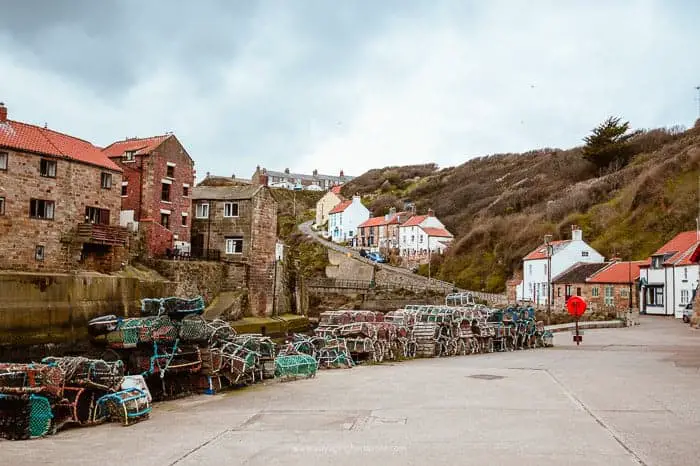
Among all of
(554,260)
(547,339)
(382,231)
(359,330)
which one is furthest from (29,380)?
(382,231)

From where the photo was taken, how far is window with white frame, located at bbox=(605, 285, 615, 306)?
166 feet

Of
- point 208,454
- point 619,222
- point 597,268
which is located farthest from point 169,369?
point 619,222

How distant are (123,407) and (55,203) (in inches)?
978

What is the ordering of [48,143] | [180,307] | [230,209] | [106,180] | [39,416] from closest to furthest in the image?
[39,416] → [180,307] → [48,143] → [106,180] → [230,209]

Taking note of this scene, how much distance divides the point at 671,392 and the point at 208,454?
8953 mm

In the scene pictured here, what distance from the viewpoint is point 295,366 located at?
52.1 ft

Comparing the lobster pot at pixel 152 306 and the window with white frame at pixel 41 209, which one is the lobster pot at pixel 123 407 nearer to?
the lobster pot at pixel 152 306

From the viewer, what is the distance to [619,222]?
6275 centimetres

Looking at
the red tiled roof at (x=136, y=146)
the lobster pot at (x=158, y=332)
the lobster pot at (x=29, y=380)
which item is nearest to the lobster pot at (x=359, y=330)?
the lobster pot at (x=158, y=332)

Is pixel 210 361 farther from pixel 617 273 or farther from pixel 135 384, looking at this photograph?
pixel 617 273

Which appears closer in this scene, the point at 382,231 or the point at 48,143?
the point at 48,143

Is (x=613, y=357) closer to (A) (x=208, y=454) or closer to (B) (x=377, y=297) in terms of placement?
(A) (x=208, y=454)

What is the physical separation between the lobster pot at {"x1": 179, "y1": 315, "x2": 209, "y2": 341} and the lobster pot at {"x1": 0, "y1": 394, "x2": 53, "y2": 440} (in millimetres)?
4534

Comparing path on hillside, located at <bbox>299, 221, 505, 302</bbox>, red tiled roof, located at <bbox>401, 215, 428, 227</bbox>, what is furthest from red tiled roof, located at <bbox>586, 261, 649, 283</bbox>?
red tiled roof, located at <bbox>401, 215, 428, 227</bbox>
